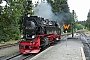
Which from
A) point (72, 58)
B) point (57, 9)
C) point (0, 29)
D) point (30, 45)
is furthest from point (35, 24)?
point (57, 9)

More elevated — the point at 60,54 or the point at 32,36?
the point at 32,36

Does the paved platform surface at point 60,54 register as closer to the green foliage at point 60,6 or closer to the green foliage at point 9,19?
the green foliage at point 9,19

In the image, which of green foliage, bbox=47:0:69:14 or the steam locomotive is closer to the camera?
the steam locomotive

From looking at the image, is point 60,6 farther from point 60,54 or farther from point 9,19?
point 60,54

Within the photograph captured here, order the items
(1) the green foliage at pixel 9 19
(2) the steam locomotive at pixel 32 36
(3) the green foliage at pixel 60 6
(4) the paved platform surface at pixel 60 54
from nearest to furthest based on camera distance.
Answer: (4) the paved platform surface at pixel 60 54, (2) the steam locomotive at pixel 32 36, (1) the green foliage at pixel 9 19, (3) the green foliage at pixel 60 6

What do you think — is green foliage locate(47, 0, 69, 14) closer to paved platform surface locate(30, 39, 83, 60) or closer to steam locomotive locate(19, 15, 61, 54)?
steam locomotive locate(19, 15, 61, 54)

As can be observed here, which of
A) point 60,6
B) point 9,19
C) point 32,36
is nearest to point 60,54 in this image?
point 32,36

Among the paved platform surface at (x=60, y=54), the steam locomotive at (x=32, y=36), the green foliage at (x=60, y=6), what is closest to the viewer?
the paved platform surface at (x=60, y=54)

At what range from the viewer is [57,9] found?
221 feet

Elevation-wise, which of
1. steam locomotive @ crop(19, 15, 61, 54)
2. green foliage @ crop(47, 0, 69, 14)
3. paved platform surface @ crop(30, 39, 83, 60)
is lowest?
paved platform surface @ crop(30, 39, 83, 60)

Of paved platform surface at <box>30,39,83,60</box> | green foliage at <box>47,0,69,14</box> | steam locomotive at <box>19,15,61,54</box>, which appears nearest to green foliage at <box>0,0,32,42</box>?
steam locomotive at <box>19,15,61,54</box>

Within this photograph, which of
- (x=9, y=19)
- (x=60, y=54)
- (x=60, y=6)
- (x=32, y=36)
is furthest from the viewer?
(x=60, y=6)

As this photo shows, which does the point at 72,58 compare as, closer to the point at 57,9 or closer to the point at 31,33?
the point at 31,33

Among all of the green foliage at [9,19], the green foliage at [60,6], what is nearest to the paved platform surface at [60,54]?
the green foliage at [9,19]
